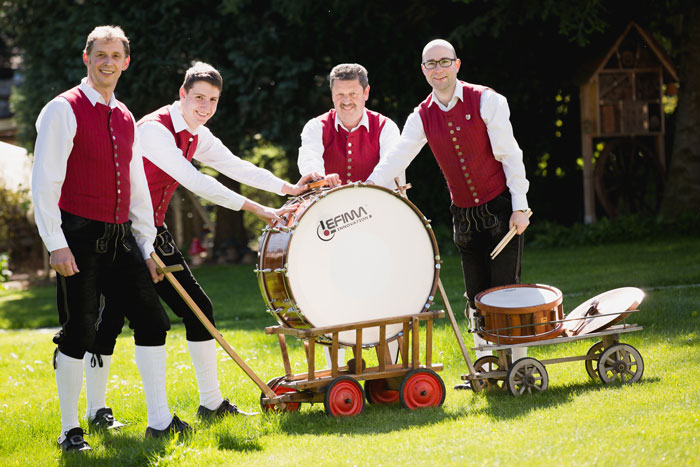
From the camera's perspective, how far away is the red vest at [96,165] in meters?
4.60

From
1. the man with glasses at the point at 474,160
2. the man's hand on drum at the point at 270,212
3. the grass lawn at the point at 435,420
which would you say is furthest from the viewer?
the man with glasses at the point at 474,160

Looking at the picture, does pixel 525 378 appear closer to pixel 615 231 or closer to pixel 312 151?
pixel 312 151

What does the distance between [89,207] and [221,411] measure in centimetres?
152

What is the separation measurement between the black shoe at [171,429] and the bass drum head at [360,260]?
0.91 meters

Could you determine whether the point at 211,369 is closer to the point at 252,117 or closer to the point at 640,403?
the point at 640,403

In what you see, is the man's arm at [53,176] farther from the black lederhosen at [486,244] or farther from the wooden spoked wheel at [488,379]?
the wooden spoked wheel at [488,379]

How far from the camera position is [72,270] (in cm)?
450

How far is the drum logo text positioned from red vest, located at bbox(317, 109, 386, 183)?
72 cm

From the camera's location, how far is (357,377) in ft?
16.8

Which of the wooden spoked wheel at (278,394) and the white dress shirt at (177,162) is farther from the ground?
the white dress shirt at (177,162)

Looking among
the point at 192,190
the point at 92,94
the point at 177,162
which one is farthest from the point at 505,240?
the point at 92,94

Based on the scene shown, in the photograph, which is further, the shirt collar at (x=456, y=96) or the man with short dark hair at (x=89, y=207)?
the shirt collar at (x=456, y=96)

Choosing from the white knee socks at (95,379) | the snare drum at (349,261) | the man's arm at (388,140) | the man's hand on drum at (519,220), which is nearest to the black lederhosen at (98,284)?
the white knee socks at (95,379)

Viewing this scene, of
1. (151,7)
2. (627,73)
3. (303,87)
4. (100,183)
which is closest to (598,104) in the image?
(627,73)
